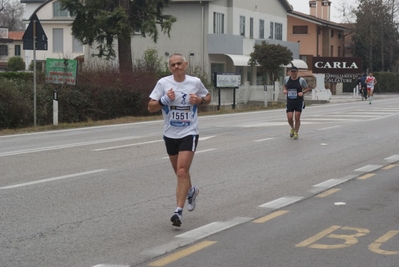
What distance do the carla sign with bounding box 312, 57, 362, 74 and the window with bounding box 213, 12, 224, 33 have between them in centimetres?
685

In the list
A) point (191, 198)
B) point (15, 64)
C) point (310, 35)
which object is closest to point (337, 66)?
point (310, 35)

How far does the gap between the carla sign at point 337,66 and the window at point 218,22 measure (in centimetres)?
685

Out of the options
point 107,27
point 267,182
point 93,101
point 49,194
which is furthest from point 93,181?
point 107,27

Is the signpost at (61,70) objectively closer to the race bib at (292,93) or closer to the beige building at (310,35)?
the race bib at (292,93)

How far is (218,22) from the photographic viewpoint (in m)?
50.7

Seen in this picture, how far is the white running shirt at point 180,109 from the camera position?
846cm

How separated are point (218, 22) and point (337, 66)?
29.2 feet

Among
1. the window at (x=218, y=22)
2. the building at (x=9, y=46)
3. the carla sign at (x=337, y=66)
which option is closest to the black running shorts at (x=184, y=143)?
the window at (x=218, y=22)

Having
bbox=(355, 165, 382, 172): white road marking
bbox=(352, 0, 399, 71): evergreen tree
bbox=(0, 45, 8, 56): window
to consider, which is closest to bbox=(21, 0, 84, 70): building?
bbox=(0, 45, 8, 56): window

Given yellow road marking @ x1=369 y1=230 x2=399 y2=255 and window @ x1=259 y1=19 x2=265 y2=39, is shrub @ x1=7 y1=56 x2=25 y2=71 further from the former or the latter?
yellow road marking @ x1=369 y1=230 x2=399 y2=255

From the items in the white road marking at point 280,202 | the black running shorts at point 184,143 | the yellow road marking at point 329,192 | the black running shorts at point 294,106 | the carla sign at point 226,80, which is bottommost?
the white road marking at point 280,202

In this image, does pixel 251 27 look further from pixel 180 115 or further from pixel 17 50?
pixel 180 115

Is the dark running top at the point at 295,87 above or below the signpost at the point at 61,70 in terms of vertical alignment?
below

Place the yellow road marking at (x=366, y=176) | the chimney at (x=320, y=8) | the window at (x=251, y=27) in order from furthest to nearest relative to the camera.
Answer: the chimney at (x=320, y=8)
the window at (x=251, y=27)
the yellow road marking at (x=366, y=176)
